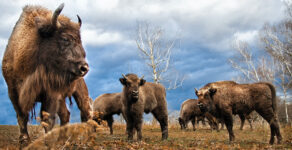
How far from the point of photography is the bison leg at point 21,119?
5.05m

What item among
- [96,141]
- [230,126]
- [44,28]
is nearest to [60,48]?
[44,28]

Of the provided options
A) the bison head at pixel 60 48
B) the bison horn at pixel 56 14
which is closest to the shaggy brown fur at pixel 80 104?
the bison head at pixel 60 48

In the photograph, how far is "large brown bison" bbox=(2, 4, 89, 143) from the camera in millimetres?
4574

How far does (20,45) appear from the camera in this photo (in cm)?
498


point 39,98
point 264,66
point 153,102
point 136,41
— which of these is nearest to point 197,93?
point 153,102

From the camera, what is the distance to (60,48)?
4.58 meters

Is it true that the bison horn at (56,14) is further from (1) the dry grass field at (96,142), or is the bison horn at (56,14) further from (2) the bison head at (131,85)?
(2) the bison head at (131,85)

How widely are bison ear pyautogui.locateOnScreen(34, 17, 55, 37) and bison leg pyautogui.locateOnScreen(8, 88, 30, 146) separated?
1.29 meters

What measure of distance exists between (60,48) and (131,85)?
423 centimetres

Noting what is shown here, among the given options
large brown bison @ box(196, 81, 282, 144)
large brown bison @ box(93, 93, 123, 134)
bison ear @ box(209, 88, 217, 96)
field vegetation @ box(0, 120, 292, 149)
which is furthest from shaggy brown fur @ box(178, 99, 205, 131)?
bison ear @ box(209, 88, 217, 96)

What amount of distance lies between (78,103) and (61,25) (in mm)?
1939

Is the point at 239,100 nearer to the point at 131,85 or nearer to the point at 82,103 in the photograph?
the point at 131,85

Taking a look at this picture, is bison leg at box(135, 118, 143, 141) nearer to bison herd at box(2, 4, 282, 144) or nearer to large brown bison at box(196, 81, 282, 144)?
large brown bison at box(196, 81, 282, 144)

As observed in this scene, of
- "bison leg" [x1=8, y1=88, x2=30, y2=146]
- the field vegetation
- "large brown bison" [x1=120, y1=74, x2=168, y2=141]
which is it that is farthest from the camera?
"large brown bison" [x1=120, y1=74, x2=168, y2=141]
